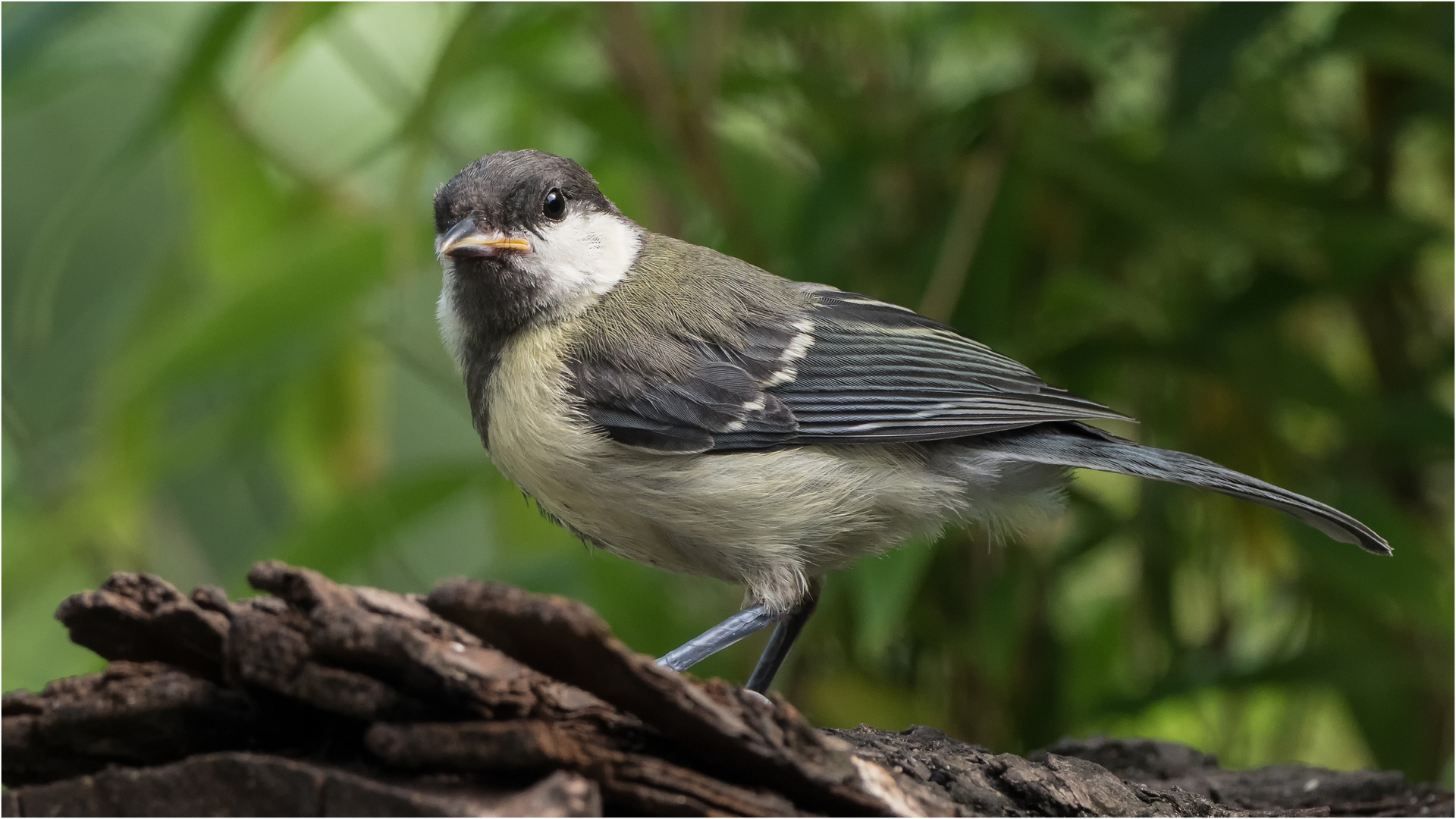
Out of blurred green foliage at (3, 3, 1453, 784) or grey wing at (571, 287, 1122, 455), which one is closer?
grey wing at (571, 287, 1122, 455)

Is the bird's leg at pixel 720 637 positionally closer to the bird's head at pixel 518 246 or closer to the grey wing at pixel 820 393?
the grey wing at pixel 820 393

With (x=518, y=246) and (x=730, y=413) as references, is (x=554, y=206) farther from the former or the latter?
(x=730, y=413)

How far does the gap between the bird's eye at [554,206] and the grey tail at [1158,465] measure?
0.78 metres

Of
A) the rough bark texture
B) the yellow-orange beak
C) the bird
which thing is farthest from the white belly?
the rough bark texture

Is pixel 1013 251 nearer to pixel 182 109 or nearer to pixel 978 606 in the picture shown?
pixel 978 606

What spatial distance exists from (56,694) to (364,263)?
146 cm

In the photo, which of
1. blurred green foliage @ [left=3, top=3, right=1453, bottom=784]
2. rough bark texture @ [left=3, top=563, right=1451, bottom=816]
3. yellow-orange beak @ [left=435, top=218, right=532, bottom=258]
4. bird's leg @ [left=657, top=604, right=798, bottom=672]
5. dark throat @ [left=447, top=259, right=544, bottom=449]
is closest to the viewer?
rough bark texture @ [left=3, top=563, right=1451, bottom=816]

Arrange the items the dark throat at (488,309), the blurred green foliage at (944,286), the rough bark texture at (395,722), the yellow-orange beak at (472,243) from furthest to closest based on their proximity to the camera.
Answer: the blurred green foliage at (944,286) < the dark throat at (488,309) < the yellow-orange beak at (472,243) < the rough bark texture at (395,722)

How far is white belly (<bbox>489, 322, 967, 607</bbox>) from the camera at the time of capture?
1.84m

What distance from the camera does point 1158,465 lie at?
6.16 feet

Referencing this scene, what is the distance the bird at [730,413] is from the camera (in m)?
1.84

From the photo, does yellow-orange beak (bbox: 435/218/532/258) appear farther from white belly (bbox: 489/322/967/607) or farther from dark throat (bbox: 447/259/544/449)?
white belly (bbox: 489/322/967/607)

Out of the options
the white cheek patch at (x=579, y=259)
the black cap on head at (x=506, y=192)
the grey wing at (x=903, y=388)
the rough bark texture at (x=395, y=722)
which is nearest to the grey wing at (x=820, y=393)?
the grey wing at (x=903, y=388)

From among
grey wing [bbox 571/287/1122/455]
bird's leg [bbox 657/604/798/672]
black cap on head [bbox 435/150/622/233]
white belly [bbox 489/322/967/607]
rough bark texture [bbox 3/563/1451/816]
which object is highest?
black cap on head [bbox 435/150/622/233]
